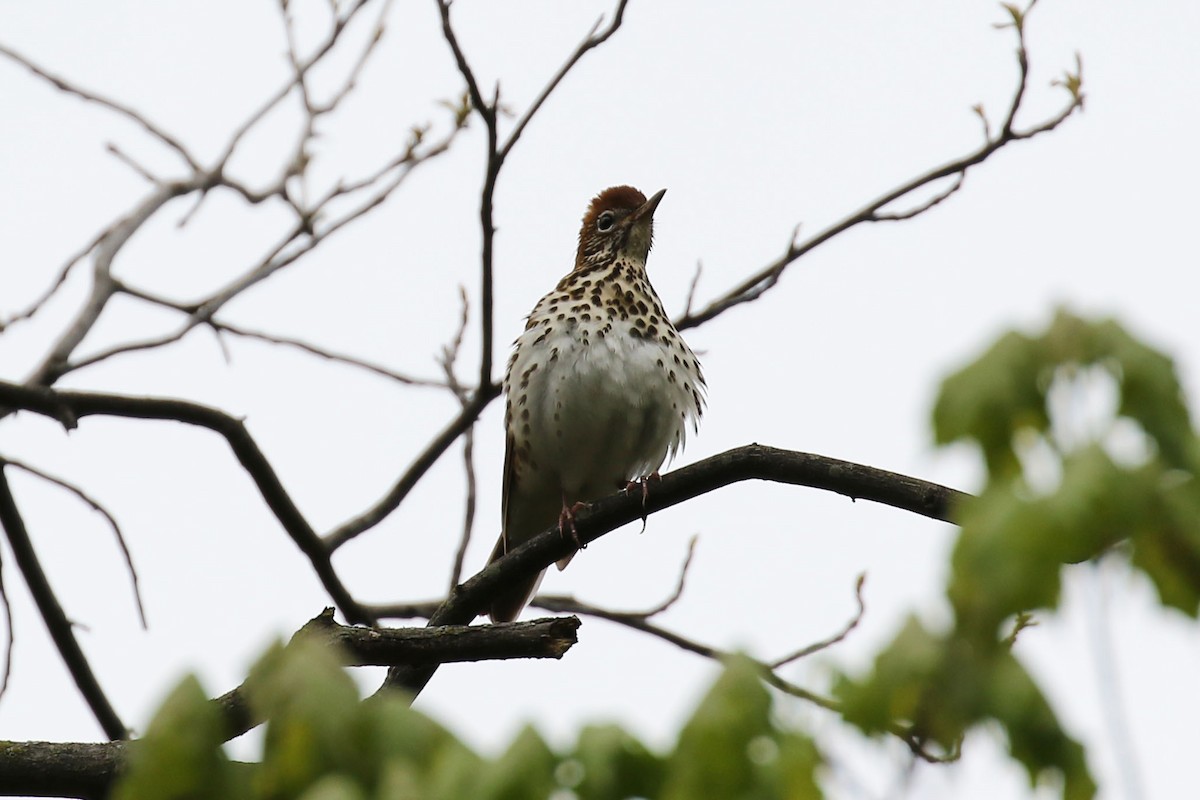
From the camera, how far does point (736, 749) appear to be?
2350mm

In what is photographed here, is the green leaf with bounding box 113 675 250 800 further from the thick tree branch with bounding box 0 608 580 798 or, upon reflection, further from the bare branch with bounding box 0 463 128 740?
the bare branch with bounding box 0 463 128 740

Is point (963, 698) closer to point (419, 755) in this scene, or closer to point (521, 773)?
point (521, 773)

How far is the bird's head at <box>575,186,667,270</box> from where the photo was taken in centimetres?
909

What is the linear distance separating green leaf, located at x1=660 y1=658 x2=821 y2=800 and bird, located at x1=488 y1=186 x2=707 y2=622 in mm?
5268

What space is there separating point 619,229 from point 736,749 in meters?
7.02

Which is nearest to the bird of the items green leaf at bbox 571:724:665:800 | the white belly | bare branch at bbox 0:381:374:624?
the white belly

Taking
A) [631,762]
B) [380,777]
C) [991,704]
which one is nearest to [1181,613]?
[991,704]

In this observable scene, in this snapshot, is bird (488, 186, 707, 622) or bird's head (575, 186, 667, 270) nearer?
bird (488, 186, 707, 622)

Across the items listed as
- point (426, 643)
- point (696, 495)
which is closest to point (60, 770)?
point (426, 643)

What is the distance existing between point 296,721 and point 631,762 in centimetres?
57

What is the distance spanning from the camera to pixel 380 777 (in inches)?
96.4

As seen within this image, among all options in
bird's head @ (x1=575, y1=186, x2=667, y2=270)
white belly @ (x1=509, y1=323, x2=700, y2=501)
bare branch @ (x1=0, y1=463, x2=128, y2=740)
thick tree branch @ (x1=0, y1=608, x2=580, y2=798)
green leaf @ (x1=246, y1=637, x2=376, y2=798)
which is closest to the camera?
green leaf @ (x1=246, y1=637, x2=376, y2=798)

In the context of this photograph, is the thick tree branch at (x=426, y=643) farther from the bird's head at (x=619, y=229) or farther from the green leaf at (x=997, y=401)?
the bird's head at (x=619, y=229)

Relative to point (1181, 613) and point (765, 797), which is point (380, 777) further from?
point (1181, 613)
